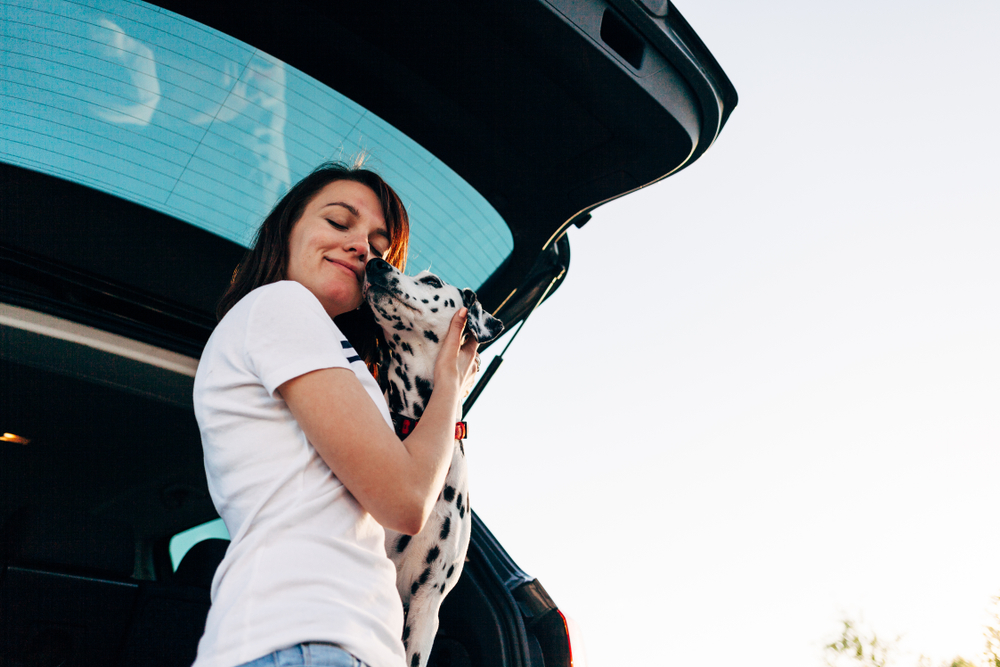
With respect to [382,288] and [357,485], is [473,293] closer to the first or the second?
[382,288]

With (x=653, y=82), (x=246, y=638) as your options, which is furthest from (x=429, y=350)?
(x=246, y=638)

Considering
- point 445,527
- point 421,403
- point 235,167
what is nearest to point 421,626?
point 445,527

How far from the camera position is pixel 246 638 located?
867 mm

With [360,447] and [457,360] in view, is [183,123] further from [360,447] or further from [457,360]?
[360,447]

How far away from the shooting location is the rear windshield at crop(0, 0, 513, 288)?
1.66 meters

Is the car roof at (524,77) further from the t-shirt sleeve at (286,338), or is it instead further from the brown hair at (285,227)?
the t-shirt sleeve at (286,338)

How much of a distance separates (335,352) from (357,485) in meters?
0.23

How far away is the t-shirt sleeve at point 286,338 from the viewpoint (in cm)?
105

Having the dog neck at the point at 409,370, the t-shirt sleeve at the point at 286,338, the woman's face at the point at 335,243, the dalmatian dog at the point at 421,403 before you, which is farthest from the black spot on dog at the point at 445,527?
the t-shirt sleeve at the point at 286,338

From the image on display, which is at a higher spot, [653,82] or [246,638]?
[653,82]

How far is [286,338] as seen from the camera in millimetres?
1083

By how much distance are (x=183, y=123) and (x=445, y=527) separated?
1.44 m

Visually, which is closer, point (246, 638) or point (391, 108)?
point (246, 638)

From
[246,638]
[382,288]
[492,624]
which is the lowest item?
[492,624]
